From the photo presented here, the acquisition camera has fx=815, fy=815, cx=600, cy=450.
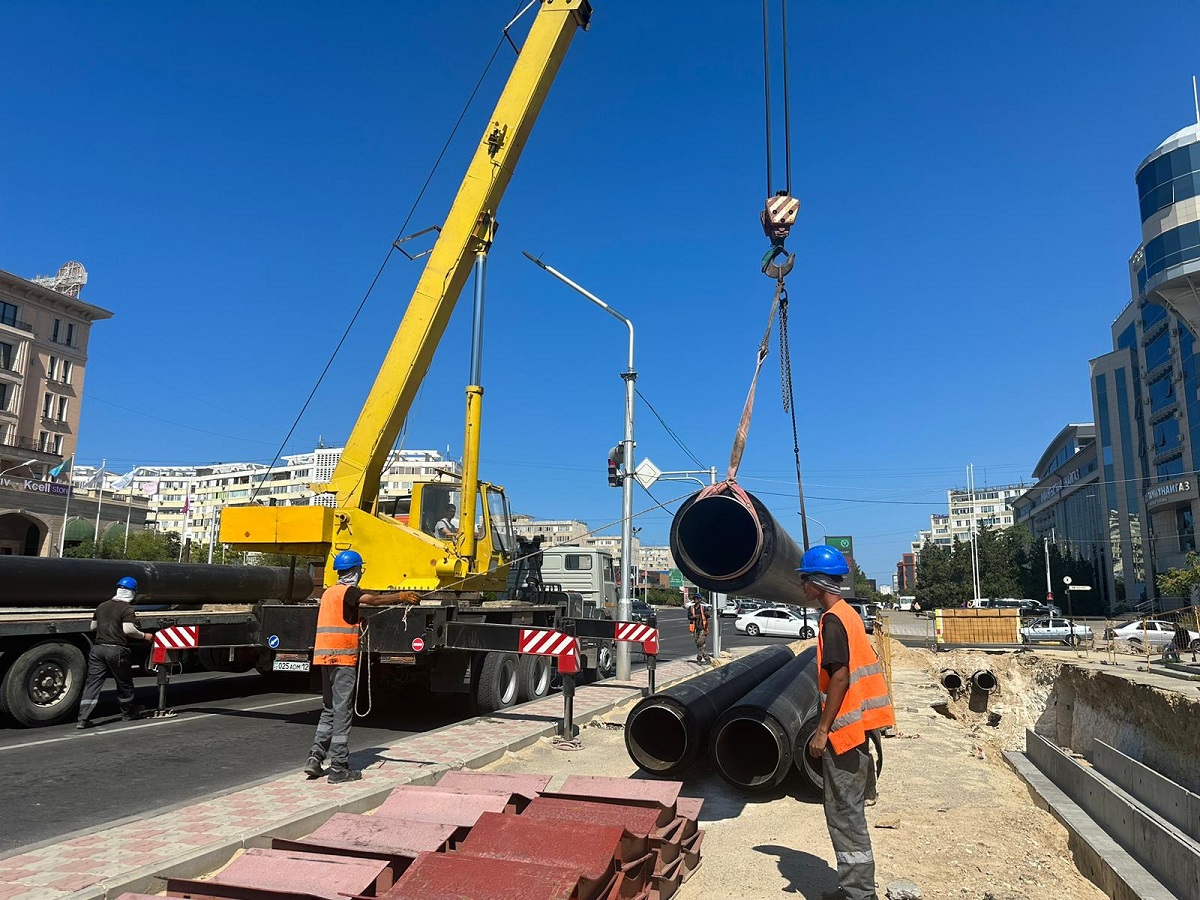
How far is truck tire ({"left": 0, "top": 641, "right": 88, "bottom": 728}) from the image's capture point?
8.68 m

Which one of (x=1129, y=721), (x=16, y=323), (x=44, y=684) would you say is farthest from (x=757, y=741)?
(x=16, y=323)

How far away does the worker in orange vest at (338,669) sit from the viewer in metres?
6.25

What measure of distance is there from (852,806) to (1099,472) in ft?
229

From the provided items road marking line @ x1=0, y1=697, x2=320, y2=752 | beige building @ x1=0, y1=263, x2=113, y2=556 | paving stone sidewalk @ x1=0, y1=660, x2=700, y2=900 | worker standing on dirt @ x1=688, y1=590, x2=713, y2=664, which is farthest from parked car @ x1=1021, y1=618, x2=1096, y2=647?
beige building @ x1=0, y1=263, x2=113, y2=556

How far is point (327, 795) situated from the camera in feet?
19.1

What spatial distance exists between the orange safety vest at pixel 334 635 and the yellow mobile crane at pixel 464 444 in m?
2.78

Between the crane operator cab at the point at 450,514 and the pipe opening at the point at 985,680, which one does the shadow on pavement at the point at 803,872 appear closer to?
the crane operator cab at the point at 450,514

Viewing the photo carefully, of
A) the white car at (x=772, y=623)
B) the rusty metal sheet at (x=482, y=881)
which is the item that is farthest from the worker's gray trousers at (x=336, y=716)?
the white car at (x=772, y=623)

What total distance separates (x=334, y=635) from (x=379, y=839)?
2.35 m

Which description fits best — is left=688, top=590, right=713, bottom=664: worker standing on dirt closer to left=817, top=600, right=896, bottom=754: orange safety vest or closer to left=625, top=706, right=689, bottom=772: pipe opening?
left=625, top=706, right=689, bottom=772: pipe opening

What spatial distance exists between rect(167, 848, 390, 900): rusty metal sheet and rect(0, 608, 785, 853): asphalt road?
1849 millimetres

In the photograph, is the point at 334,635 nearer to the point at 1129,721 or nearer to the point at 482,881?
the point at 482,881

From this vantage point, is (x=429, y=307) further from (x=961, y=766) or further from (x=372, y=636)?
(x=961, y=766)

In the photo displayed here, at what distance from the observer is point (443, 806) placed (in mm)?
4832
